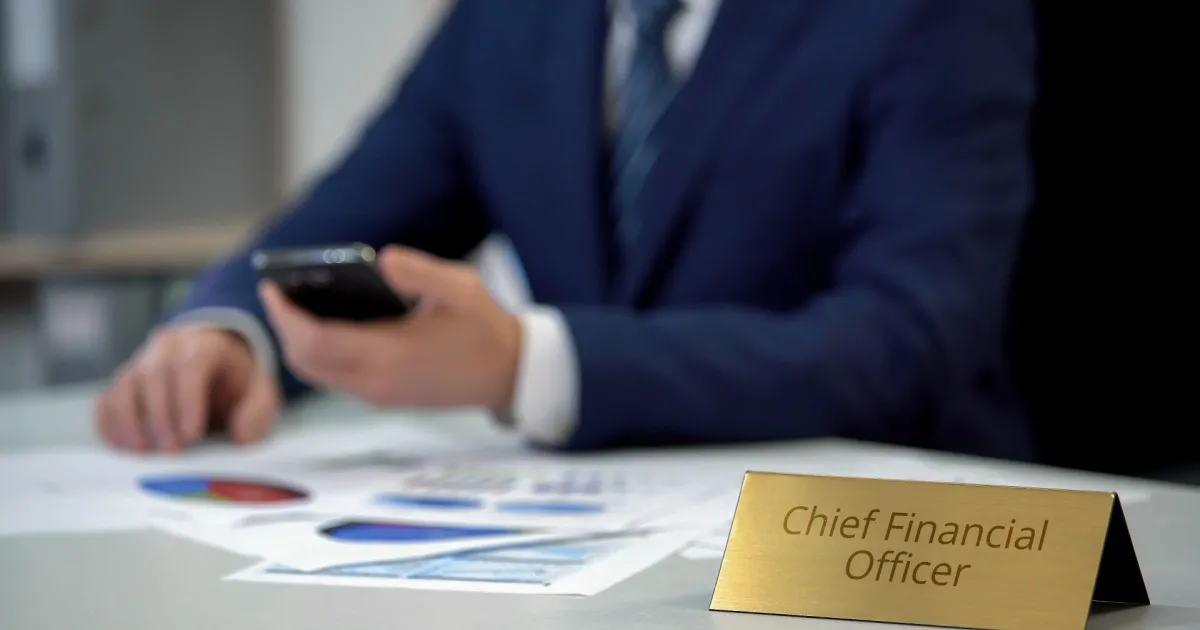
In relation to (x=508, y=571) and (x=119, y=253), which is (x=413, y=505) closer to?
(x=508, y=571)

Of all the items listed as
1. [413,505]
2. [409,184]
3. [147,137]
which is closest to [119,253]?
[147,137]

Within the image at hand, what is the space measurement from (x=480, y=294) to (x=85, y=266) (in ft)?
4.66

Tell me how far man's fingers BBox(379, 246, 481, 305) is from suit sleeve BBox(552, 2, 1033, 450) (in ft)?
0.28

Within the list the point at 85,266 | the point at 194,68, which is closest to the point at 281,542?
the point at 85,266

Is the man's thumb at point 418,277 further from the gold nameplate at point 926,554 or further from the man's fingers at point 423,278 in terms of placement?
the gold nameplate at point 926,554

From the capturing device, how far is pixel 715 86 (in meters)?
0.98

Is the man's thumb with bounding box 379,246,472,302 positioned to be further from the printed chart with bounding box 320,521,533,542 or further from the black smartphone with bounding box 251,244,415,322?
the printed chart with bounding box 320,521,533,542

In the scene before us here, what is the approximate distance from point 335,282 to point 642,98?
41cm

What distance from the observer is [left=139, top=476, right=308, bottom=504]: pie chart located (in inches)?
25.1

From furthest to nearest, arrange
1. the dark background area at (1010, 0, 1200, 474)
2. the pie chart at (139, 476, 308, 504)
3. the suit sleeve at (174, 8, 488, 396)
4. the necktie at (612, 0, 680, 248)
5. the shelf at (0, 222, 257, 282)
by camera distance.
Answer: the shelf at (0, 222, 257, 282) → the suit sleeve at (174, 8, 488, 396) → the necktie at (612, 0, 680, 248) → the dark background area at (1010, 0, 1200, 474) → the pie chart at (139, 476, 308, 504)

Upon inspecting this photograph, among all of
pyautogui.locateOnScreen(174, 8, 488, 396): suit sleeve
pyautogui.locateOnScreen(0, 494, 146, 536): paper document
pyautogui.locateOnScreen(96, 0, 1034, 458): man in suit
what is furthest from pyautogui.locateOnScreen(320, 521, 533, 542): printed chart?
pyautogui.locateOnScreen(174, 8, 488, 396): suit sleeve

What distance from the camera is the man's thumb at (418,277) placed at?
711mm

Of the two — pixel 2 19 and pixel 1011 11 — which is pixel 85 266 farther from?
pixel 1011 11

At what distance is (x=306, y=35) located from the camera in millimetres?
2316
